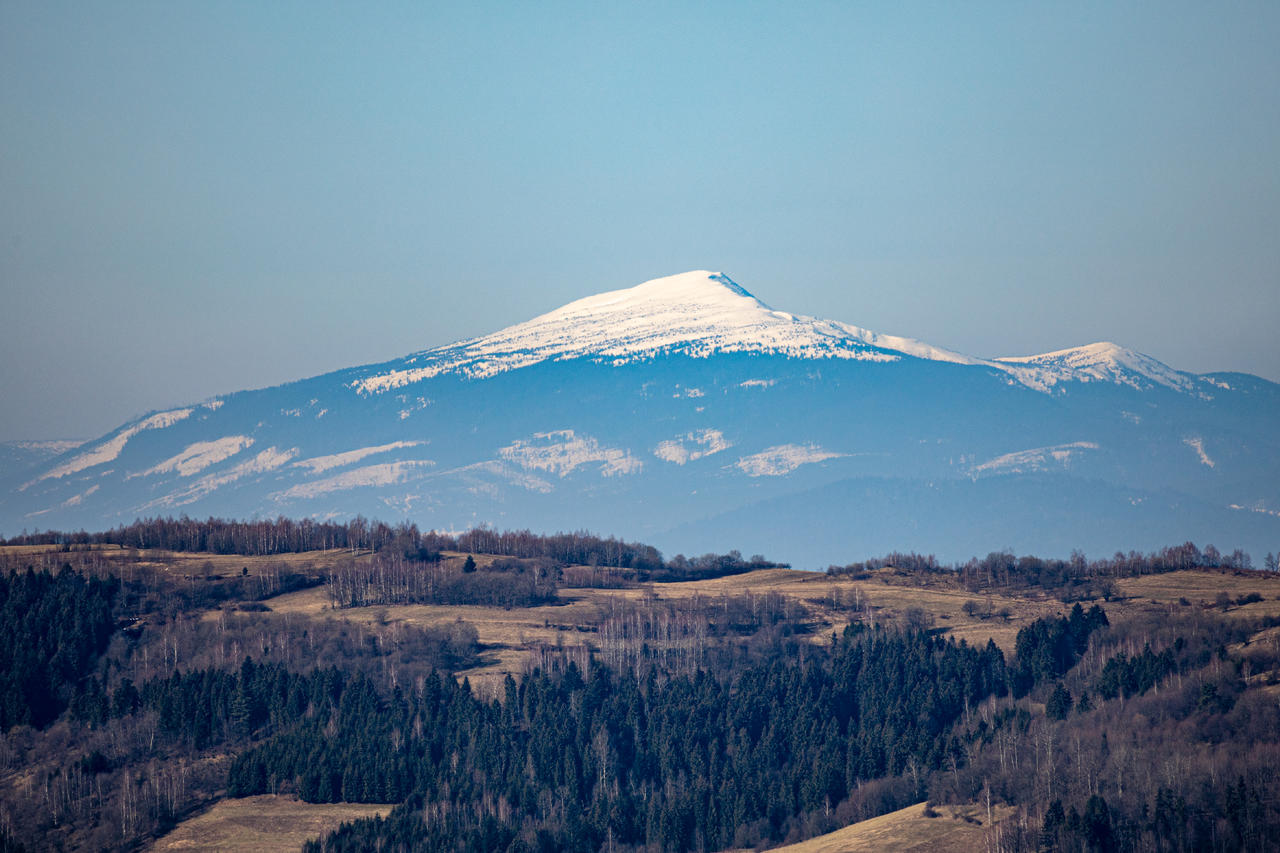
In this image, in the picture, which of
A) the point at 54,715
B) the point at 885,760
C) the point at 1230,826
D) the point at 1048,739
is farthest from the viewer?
the point at 54,715

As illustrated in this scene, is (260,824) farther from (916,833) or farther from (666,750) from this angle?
(916,833)

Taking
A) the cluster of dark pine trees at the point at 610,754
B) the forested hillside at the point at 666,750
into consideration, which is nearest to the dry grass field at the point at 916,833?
the forested hillside at the point at 666,750

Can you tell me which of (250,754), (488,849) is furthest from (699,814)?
(250,754)

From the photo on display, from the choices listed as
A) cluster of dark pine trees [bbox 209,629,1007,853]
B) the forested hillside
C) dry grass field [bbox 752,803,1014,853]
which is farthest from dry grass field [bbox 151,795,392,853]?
dry grass field [bbox 752,803,1014,853]

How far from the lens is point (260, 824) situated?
156 m

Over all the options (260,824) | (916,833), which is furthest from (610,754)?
(916,833)

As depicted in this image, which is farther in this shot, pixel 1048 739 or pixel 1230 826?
pixel 1048 739

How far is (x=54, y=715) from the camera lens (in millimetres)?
188750

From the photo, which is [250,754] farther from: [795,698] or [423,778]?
[795,698]

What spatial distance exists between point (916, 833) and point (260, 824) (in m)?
67.5

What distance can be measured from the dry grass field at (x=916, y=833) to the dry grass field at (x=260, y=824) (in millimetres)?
46817

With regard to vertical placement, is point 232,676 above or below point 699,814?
above

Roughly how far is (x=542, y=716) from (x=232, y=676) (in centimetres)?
4001

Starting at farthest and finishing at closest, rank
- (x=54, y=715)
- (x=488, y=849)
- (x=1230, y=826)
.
A: (x=54, y=715), (x=488, y=849), (x=1230, y=826)
